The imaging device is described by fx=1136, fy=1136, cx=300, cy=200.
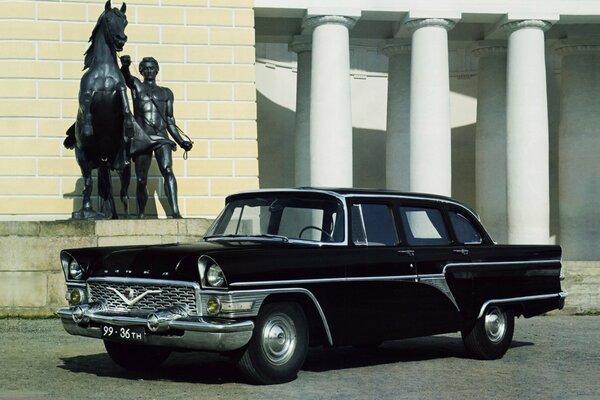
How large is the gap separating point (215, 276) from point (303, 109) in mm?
21667

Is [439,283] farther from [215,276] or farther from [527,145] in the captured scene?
[527,145]

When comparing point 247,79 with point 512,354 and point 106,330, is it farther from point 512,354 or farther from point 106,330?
point 106,330

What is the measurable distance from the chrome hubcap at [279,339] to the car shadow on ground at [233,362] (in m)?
0.49

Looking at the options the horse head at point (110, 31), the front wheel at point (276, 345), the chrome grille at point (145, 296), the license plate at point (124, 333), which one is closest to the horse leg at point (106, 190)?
the horse head at point (110, 31)

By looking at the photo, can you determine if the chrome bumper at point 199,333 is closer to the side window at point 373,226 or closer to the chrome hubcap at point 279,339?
the chrome hubcap at point 279,339

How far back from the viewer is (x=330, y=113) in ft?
91.4

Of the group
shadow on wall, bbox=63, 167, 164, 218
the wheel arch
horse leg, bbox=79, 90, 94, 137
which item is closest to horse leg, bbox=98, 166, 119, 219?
horse leg, bbox=79, 90, 94, 137

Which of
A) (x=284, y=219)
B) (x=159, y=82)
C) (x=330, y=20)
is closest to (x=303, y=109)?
(x=330, y=20)

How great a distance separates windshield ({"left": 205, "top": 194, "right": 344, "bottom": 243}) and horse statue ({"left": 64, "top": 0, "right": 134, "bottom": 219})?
7.65 m

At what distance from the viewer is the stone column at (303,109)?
104 feet

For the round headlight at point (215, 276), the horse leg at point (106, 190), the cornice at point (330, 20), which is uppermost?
the cornice at point (330, 20)

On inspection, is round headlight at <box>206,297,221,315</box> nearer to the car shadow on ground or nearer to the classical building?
the car shadow on ground

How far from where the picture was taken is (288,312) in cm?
1123

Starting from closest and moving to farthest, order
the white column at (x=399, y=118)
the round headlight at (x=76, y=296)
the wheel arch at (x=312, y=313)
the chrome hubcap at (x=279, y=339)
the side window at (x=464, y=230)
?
1. the chrome hubcap at (x=279, y=339)
2. the wheel arch at (x=312, y=313)
3. the round headlight at (x=76, y=296)
4. the side window at (x=464, y=230)
5. the white column at (x=399, y=118)
